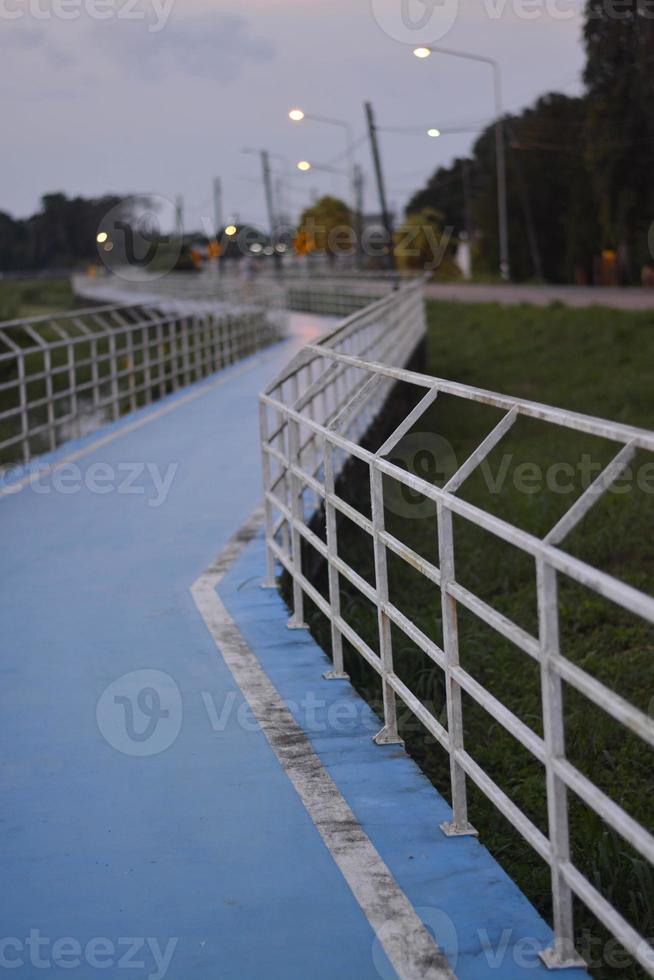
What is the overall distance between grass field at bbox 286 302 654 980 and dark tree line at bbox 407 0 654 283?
20384mm

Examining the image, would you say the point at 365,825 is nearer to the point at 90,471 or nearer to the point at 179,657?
the point at 179,657

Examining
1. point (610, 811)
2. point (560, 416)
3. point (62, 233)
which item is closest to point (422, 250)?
point (560, 416)

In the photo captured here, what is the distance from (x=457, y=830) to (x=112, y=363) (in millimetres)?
14334

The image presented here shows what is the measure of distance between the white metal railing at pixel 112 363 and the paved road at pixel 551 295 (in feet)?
28.9

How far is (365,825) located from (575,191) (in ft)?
189

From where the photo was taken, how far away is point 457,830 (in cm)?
461

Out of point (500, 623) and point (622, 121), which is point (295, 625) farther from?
point (622, 121)

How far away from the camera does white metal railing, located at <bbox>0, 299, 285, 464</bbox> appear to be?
15.3m

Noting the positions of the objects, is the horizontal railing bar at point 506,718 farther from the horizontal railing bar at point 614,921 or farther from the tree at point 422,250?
the tree at point 422,250

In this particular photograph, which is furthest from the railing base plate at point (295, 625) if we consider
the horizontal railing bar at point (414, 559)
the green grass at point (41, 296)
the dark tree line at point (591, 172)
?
the green grass at point (41, 296)

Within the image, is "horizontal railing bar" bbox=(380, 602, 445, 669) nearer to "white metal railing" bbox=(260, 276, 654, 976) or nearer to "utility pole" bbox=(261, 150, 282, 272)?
"white metal railing" bbox=(260, 276, 654, 976)

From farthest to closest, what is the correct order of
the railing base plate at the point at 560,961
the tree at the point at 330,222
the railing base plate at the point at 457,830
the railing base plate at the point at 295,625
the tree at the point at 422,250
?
the tree at the point at 330,222
the tree at the point at 422,250
the railing base plate at the point at 295,625
the railing base plate at the point at 457,830
the railing base plate at the point at 560,961

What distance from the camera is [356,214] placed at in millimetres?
58844

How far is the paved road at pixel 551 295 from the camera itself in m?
37.1
